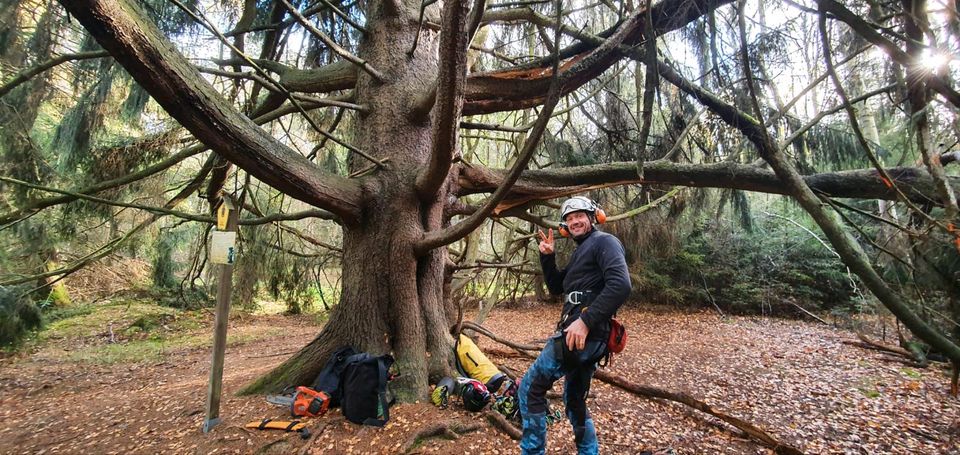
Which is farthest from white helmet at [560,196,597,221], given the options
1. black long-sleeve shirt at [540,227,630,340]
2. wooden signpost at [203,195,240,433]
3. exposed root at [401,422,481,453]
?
wooden signpost at [203,195,240,433]

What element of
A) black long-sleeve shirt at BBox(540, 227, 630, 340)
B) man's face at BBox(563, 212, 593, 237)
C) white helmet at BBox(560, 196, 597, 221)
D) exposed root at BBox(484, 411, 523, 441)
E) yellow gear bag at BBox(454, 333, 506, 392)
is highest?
white helmet at BBox(560, 196, 597, 221)

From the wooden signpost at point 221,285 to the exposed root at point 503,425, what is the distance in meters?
2.02

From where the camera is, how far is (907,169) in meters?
3.41

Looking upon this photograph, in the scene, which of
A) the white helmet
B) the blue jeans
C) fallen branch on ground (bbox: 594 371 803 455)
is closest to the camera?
the blue jeans

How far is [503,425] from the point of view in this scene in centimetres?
303

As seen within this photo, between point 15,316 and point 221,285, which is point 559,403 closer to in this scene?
point 221,285

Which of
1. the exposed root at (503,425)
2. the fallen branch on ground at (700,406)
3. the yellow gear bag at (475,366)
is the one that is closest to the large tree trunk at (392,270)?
the yellow gear bag at (475,366)

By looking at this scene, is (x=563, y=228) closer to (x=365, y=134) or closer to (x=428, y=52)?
(x=365, y=134)

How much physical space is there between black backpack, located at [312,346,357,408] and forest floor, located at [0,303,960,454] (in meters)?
0.16

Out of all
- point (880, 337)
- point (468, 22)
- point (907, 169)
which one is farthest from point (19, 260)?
point (880, 337)

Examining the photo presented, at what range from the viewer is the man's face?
2691 mm

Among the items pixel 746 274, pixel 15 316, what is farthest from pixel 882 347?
pixel 15 316

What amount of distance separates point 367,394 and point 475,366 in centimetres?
113

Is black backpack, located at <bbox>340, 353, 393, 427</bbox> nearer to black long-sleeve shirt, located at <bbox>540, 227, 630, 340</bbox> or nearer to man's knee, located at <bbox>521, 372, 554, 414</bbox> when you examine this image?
man's knee, located at <bbox>521, 372, 554, 414</bbox>
